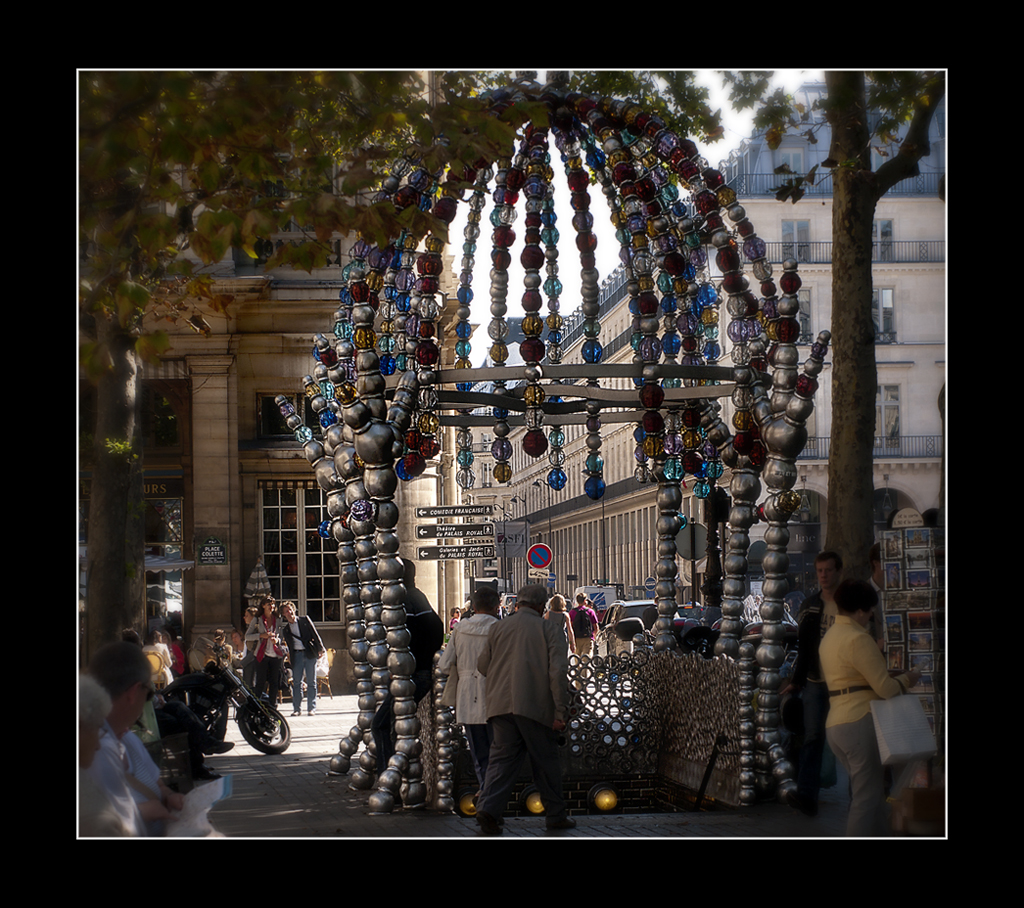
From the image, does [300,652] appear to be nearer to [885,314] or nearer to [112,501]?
[112,501]

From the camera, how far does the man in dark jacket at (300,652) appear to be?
18500mm

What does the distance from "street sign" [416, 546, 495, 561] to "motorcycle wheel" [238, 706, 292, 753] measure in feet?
9.75

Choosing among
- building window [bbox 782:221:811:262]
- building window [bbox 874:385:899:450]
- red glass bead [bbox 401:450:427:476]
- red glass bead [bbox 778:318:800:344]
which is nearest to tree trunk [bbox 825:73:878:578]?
red glass bead [bbox 778:318:800:344]

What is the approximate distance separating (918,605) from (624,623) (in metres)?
21.1

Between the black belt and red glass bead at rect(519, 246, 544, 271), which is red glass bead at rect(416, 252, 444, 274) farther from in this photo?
the black belt

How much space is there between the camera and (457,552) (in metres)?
16.5

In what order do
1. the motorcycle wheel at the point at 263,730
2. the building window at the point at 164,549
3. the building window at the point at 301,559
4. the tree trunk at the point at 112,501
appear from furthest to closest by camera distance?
1. the building window at the point at 301,559
2. the building window at the point at 164,549
3. the motorcycle wheel at the point at 263,730
4. the tree trunk at the point at 112,501

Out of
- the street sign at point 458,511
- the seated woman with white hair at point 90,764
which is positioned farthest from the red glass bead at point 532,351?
the street sign at point 458,511

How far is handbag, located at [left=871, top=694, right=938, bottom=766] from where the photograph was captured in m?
7.06

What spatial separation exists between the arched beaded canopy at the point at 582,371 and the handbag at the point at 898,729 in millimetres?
1927

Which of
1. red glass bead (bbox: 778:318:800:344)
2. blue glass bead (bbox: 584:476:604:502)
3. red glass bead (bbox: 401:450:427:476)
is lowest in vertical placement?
blue glass bead (bbox: 584:476:604:502)

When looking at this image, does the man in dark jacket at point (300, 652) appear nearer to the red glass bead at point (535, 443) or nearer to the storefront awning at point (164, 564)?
the storefront awning at point (164, 564)

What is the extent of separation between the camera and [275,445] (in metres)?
22.6
